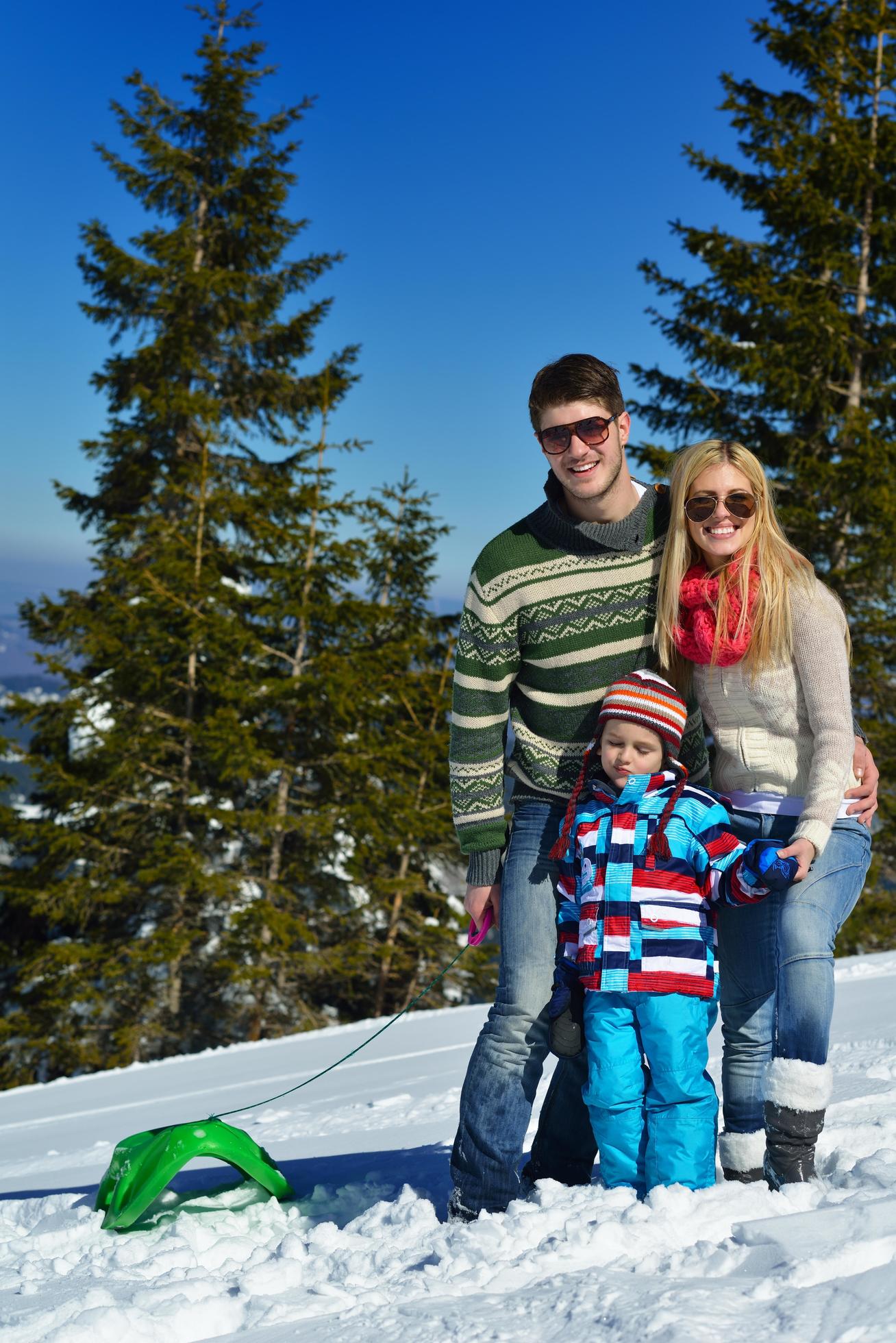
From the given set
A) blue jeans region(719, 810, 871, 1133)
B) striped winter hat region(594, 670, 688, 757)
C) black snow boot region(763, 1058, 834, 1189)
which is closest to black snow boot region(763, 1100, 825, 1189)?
black snow boot region(763, 1058, 834, 1189)

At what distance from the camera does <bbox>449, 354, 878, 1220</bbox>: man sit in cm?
264

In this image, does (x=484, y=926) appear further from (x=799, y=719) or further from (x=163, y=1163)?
(x=163, y=1163)

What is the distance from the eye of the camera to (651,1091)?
8.18 feet

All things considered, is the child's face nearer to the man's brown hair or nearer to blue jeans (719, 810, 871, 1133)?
blue jeans (719, 810, 871, 1133)

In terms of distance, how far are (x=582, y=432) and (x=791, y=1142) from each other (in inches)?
68.2

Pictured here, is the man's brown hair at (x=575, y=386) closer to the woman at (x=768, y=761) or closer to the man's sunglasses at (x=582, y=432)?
the man's sunglasses at (x=582, y=432)

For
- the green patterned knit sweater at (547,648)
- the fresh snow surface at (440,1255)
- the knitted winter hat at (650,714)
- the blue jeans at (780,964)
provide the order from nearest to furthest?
1. the fresh snow surface at (440,1255)
2. the blue jeans at (780,964)
3. the knitted winter hat at (650,714)
4. the green patterned knit sweater at (547,648)

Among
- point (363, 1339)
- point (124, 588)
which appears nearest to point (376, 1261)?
point (363, 1339)

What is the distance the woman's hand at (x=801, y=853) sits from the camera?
2344 mm

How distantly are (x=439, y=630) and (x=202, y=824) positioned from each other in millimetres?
4385

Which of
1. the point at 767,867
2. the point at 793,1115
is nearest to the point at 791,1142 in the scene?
the point at 793,1115

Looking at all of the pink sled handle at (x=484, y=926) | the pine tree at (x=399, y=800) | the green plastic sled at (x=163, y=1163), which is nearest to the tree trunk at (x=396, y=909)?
the pine tree at (x=399, y=800)

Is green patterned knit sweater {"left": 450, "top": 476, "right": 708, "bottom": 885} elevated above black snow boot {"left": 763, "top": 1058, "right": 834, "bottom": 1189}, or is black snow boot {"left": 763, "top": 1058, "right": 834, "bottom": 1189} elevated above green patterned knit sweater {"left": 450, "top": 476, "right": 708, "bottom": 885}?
green patterned knit sweater {"left": 450, "top": 476, "right": 708, "bottom": 885}

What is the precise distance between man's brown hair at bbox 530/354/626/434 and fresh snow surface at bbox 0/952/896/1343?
5.93 feet
